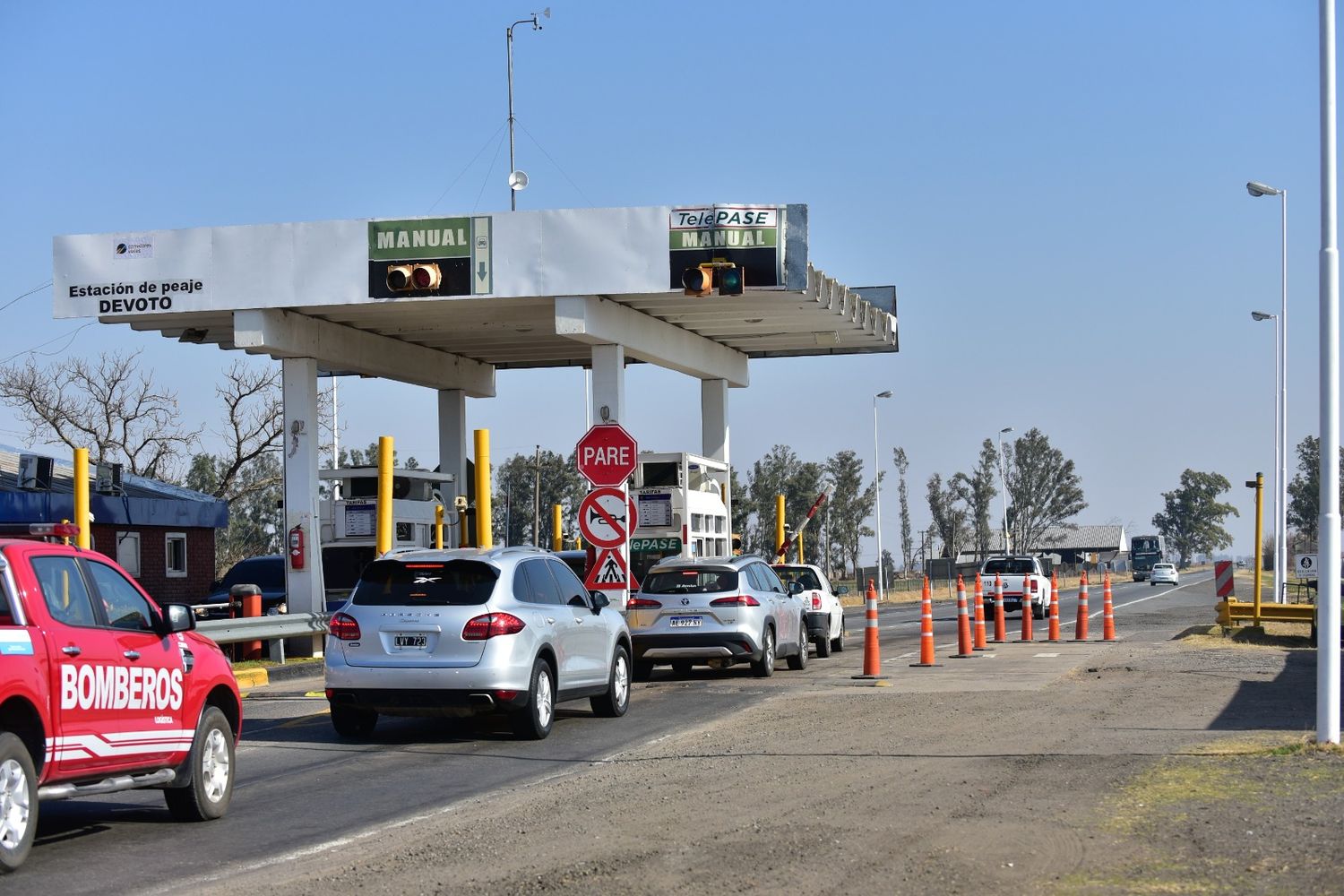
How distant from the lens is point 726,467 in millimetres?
31453

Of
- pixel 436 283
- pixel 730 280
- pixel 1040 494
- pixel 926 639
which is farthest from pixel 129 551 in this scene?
pixel 1040 494

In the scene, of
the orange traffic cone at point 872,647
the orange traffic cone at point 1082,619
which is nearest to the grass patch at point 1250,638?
the orange traffic cone at point 1082,619

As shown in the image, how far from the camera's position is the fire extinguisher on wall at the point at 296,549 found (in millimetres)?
26969

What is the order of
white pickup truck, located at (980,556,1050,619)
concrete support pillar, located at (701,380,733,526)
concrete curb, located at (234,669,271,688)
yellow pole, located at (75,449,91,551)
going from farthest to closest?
white pickup truck, located at (980,556,1050,619) < concrete support pillar, located at (701,380,733,526) < concrete curb, located at (234,669,271,688) < yellow pole, located at (75,449,91,551)

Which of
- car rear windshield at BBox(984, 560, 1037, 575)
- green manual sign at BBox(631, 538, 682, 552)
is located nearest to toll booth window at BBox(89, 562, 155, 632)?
green manual sign at BBox(631, 538, 682, 552)

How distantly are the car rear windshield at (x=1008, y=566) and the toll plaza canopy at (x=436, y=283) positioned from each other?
47.2 ft

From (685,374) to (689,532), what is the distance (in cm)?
550

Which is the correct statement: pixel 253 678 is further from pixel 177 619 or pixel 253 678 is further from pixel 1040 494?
pixel 1040 494

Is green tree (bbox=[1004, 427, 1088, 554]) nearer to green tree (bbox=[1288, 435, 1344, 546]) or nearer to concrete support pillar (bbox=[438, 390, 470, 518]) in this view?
green tree (bbox=[1288, 435, 1344, 546])

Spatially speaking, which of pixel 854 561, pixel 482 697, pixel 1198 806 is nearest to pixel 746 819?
pixel 1198 806

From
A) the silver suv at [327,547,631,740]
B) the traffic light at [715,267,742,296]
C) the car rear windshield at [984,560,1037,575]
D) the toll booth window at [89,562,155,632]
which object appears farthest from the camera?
the car rear windshield at [984,560,1037,575]

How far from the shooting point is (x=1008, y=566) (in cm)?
4119

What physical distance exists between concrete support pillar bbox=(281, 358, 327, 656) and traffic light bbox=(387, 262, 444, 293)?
3698mm

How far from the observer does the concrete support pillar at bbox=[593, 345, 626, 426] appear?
26.5 metres
